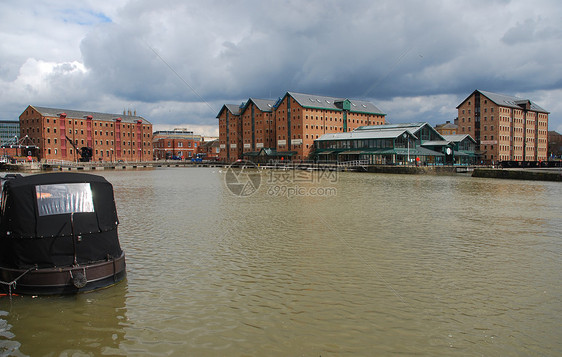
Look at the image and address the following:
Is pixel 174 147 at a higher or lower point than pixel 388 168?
higher

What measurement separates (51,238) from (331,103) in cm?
Result: 11166

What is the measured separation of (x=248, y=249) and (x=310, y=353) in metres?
8.48

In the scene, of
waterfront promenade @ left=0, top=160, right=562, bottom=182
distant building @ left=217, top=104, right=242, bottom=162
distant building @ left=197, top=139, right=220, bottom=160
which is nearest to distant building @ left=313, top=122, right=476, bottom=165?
waterfront promenade @ left=0, top=160, right=562, bottom=182

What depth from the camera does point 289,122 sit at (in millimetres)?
112750

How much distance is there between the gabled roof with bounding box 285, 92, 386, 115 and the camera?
111m

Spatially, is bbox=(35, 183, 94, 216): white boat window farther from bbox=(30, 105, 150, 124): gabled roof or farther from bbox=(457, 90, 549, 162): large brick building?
bbox=(30, 105, 150, 124): gabled roof

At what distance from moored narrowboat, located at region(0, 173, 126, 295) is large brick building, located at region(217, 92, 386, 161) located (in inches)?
3871

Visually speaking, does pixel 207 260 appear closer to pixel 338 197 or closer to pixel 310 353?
pixel 310 353

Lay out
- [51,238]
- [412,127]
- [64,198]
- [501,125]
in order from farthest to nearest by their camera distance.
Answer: [501,125]
[412,127]
[64,198]
[51,238]

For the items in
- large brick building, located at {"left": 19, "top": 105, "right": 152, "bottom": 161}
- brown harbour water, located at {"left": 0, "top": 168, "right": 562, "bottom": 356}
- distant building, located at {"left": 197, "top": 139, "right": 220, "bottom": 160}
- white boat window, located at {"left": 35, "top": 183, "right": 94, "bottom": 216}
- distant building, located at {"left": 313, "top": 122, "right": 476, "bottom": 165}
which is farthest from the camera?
distant building, located at {"left": 197, "top": 139, "right": 220, "bottom": 160}

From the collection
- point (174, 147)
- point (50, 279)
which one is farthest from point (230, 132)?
A: point (50, 279)

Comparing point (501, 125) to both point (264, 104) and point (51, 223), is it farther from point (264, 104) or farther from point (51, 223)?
point (51, 223)

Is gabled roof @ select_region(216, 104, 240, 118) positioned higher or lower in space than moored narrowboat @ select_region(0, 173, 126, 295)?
A: higher

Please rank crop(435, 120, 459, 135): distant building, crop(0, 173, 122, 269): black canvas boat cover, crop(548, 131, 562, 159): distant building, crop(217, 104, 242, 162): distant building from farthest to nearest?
crop(548, 131, 562, 159): distant building
crop(435, 120, 459, 135): distant building
crop(217, 104, 242, 162): distant building
crop(0, 173, 122, 269): black canvas boat cover
